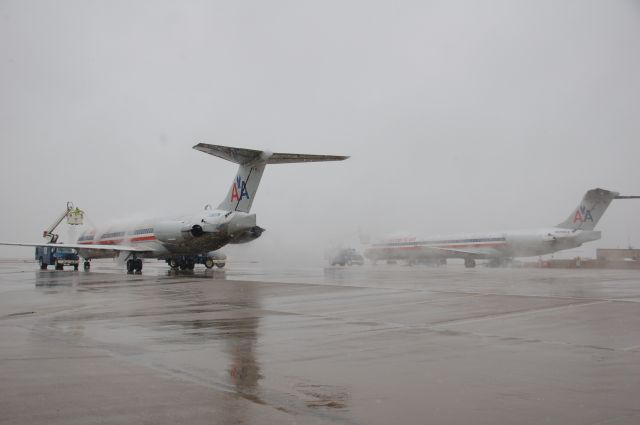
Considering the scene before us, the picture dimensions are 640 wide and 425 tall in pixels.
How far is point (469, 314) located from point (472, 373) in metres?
5.21

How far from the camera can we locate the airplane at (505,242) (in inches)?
2096

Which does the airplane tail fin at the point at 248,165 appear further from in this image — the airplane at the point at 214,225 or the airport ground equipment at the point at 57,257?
the airport ground equipment at the point at 57,257

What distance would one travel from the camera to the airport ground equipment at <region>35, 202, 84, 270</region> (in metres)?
44.5

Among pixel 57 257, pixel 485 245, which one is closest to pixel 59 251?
pixel 57 257

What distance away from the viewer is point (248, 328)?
979 cm

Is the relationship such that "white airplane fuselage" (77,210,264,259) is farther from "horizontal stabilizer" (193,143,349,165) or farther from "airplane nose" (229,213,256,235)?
"horizontal stabilizer" (193,143,349,165)

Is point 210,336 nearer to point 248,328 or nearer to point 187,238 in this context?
point 248,328

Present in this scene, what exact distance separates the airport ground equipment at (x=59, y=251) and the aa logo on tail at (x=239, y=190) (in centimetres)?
1397

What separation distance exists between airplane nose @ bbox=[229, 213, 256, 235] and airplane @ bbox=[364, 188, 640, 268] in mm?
34669

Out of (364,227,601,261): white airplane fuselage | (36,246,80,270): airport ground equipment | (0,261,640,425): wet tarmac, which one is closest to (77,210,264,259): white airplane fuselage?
(36,246,80,270): airport ground equipment

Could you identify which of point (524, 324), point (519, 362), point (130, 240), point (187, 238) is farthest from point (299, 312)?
point (130, 240)

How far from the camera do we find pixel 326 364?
22.3ft

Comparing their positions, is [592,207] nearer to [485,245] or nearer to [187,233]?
[485,245]

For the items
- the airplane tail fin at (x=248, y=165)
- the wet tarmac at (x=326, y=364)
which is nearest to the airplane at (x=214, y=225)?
the airplane tail fin at (x=248, y=165)
